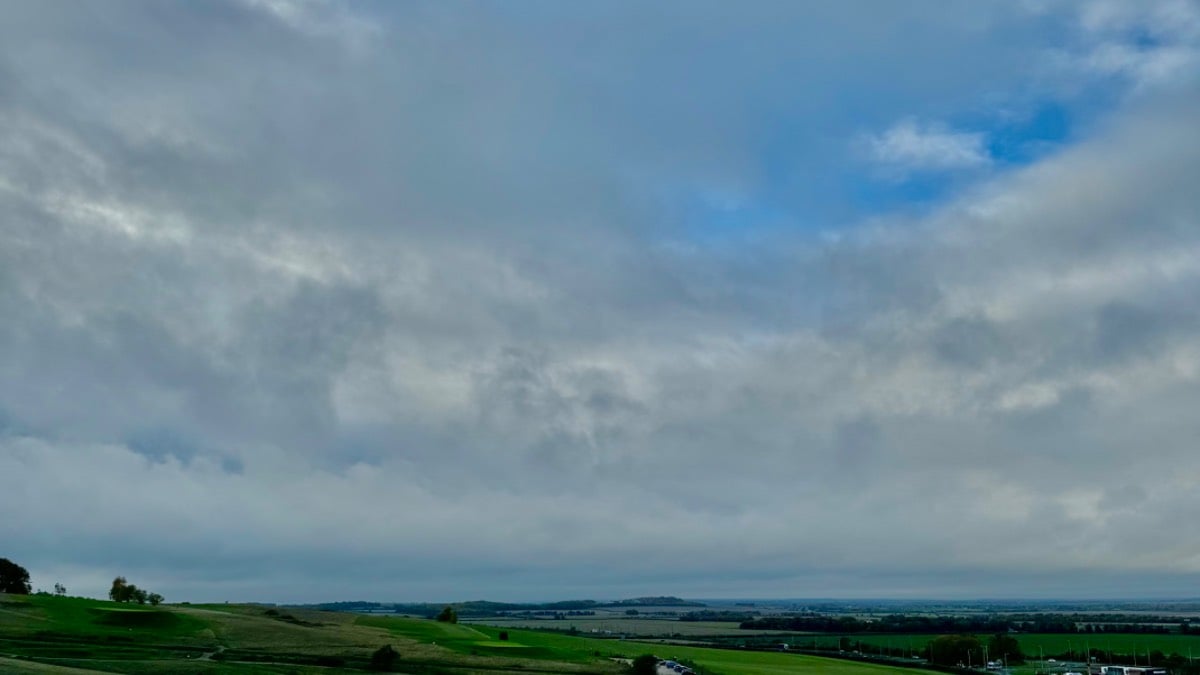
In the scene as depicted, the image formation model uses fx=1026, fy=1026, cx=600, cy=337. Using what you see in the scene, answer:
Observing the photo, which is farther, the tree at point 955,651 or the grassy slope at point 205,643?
the tree at point 955,651

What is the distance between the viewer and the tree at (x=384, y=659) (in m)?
88.1

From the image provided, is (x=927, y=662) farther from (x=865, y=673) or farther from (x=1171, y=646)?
(x=1171, y=646)

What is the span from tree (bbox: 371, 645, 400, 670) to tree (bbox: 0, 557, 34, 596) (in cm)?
9611

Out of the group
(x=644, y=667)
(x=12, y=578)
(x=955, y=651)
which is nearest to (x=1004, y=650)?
(x=955, y=651)

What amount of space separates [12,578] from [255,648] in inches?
3511

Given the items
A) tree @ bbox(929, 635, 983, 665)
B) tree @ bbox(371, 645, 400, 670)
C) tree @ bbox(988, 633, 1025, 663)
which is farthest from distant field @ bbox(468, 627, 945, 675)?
tree @ bbox(371, 645, 400, 670)

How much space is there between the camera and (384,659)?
90938 millimetres

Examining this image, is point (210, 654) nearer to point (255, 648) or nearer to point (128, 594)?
point (255, 648)

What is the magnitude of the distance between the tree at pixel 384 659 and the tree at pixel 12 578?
3784 inches

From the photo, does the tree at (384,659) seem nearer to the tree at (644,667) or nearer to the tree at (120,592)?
the tree at (644,667)

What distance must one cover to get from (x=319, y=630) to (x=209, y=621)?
13018 mm

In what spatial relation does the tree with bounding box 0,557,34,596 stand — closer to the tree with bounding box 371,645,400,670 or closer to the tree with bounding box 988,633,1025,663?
the tree with bounding box 371,645,400,670

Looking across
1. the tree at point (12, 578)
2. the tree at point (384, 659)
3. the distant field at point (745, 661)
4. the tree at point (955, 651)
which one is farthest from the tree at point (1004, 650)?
the tree at point (12, 578)

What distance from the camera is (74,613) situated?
384 feet
